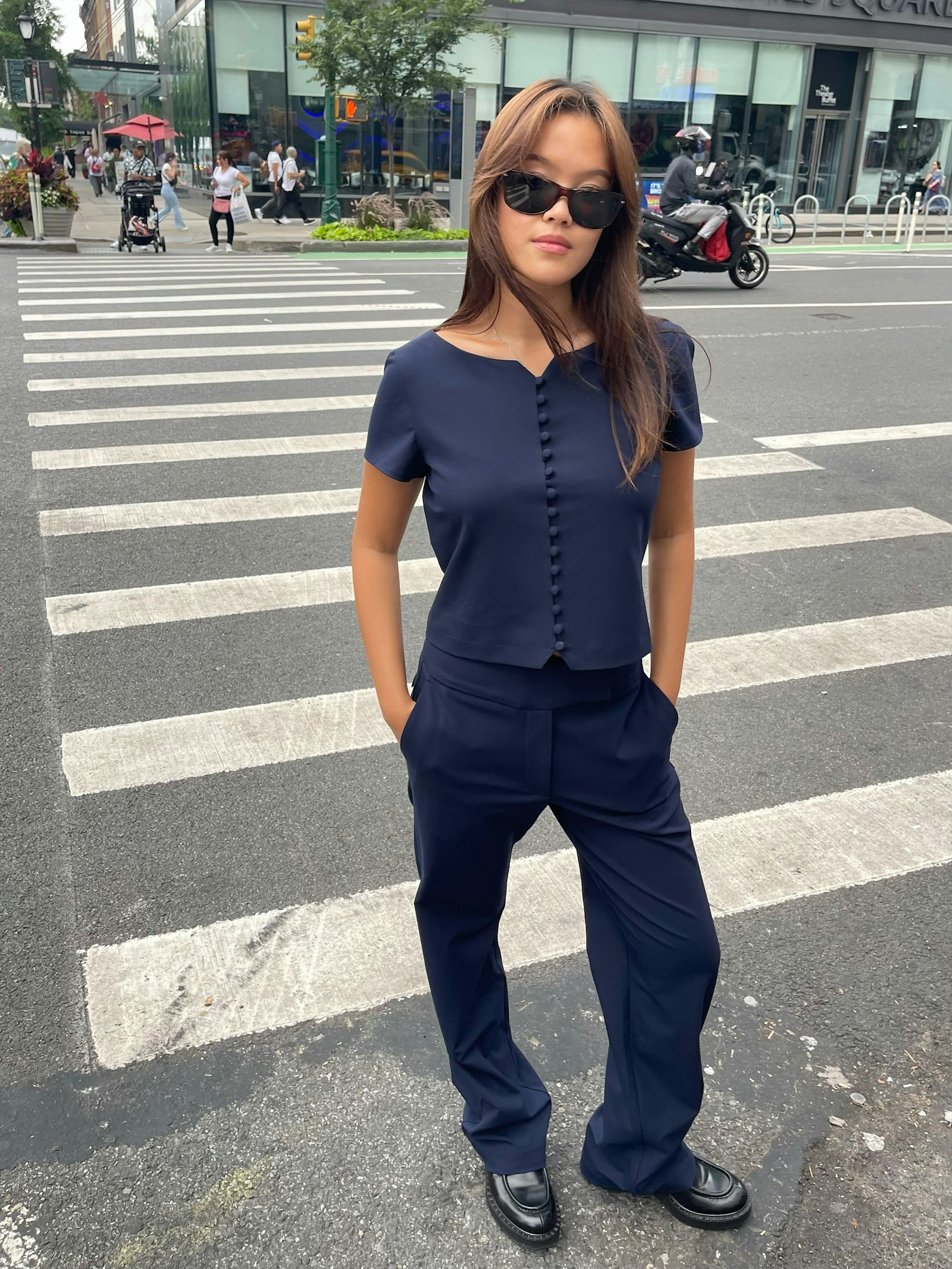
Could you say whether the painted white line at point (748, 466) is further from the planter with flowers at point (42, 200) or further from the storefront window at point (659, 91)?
the storefront window at point (659, 91)

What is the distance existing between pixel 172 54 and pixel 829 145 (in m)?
21.2

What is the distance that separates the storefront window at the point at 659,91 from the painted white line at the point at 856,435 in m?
24.9

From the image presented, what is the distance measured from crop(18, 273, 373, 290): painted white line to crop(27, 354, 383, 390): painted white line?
4404mm

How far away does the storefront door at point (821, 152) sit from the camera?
33.6m

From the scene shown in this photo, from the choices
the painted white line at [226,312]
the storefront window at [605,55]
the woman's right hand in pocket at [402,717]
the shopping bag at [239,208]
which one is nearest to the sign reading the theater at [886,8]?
the storefront window at [605,55]

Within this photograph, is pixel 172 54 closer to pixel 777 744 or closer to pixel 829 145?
pixel 829 145

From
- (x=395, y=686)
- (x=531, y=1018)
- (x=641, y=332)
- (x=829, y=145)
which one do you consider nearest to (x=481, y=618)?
(x=395, y=686)

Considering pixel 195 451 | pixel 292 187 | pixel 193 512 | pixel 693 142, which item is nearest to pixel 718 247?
pixel 693 142

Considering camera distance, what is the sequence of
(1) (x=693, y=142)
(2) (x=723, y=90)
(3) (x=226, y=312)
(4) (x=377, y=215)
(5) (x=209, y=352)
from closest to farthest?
(5) (x=209, y=352) < (3) (x=226, y=312) < (1) (x=693, y=142) < (4) (x=377, y=215) < (2) (x=723, y=90)

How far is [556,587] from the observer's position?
191 cm

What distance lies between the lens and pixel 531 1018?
9.45 ft

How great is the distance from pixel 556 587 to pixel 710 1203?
130 cm

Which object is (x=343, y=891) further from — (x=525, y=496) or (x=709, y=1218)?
(x=525, y=496)

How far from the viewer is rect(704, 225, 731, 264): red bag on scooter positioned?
50.3 ft
